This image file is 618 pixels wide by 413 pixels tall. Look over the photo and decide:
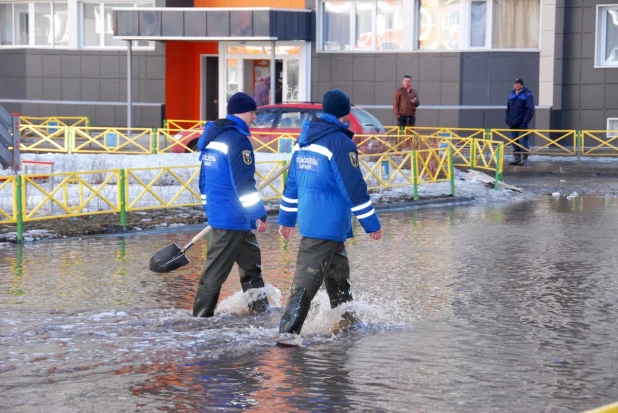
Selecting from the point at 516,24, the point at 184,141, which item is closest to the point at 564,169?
the point at 516,24

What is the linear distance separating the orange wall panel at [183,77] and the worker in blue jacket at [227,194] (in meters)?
24.6

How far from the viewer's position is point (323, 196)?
26.2 ft

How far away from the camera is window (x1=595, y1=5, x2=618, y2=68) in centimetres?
2969

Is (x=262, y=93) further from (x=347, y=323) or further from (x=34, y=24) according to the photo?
(x=347, y=323)

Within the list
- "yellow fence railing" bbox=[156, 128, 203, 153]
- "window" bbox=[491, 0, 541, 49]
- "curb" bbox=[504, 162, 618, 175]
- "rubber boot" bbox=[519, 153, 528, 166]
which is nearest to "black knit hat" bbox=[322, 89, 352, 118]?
"yellow fence railing" bbox=[156, 128, 203, 153]

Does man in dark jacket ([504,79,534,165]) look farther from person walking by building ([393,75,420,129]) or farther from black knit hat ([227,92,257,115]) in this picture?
black knit hat ([227,92,257,115])

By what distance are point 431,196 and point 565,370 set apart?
38.7 ft

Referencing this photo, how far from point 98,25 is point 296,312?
2723cm

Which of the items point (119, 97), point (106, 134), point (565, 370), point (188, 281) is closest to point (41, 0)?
point (119, 97)

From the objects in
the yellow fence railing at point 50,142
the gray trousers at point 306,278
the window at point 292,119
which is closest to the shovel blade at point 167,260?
the gray trousers at point 306,278

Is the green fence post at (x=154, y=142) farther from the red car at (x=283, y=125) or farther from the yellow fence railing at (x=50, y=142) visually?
the yellow fence railing at (x=50, y=142)

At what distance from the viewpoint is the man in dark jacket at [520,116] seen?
25.6 metres

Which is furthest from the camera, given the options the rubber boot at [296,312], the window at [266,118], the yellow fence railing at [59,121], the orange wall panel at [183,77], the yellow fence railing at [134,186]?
the orange wall panel at [183,77]

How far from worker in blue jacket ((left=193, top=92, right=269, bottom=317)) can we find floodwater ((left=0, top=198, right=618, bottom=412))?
356 millimetres
